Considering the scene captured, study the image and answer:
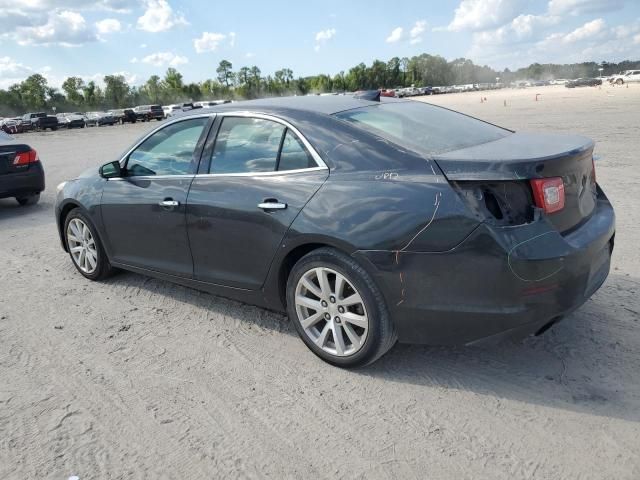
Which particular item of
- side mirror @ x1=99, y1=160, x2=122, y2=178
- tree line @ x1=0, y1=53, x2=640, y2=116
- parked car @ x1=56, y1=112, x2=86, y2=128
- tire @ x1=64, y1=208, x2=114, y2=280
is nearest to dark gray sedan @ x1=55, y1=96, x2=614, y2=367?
side mirror @ x1=99, y1=160, x2=122, y2=178

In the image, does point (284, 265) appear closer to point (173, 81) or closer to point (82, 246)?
point (82, 246)

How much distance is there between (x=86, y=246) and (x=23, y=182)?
4763 millimetres

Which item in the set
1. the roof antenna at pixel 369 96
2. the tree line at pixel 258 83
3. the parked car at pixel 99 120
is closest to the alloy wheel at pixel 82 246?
the roof antenna at pixel 369 96

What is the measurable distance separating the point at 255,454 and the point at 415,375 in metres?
1.12

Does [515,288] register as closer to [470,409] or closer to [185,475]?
[470,409]

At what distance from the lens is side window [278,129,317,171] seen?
3.47 m

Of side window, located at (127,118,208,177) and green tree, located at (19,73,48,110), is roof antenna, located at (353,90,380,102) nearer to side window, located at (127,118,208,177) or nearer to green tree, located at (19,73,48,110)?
side window, located at (127,118,208,177)

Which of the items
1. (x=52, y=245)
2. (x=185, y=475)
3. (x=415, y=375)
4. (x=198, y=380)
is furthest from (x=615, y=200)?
(x=52, y=245)

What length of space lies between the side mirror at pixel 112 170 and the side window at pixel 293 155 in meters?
1.81

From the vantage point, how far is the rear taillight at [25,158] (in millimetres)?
9047

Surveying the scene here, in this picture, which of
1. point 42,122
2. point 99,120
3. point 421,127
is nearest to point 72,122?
point 42,122

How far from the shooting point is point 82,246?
5324mm

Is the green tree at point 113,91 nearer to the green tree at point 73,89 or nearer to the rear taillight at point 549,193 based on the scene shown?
the green tree at point 73,89

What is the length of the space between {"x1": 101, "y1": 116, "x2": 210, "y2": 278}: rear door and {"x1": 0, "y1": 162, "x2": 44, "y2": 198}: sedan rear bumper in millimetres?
5116
